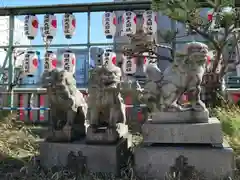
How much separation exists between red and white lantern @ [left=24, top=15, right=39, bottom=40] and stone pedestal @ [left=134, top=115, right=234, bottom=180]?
23.6ft

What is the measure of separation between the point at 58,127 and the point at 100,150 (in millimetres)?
648

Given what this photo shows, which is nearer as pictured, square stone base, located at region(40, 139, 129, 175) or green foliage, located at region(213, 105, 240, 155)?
square stone base, located at region(40, 139, 129, 175)

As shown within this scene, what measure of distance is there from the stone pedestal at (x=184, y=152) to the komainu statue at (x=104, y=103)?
41cm

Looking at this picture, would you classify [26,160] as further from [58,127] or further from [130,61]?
[130,61]

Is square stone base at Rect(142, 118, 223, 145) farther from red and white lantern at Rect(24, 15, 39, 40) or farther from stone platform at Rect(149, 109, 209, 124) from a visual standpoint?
red and white lantern at Rect(24, 15, 39, 40)

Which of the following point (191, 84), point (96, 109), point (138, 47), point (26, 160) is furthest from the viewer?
point (138, 47)

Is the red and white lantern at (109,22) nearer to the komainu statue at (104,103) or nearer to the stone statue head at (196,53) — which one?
the komainu statue at (104,103)

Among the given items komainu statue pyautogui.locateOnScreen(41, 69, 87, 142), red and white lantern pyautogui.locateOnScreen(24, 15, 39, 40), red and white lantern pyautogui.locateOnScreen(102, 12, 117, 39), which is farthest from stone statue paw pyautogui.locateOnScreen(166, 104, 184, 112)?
red and white lantern pyautogui.locateOnScreen(24, 15, 39, 40)

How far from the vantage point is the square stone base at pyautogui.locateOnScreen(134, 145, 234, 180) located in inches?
112

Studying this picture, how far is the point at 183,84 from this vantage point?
10.0 feet

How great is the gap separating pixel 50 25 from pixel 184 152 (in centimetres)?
719

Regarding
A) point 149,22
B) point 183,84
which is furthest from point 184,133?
point 149,22

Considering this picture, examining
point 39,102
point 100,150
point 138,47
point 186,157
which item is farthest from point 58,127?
point 39,102

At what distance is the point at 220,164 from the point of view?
2863mm
